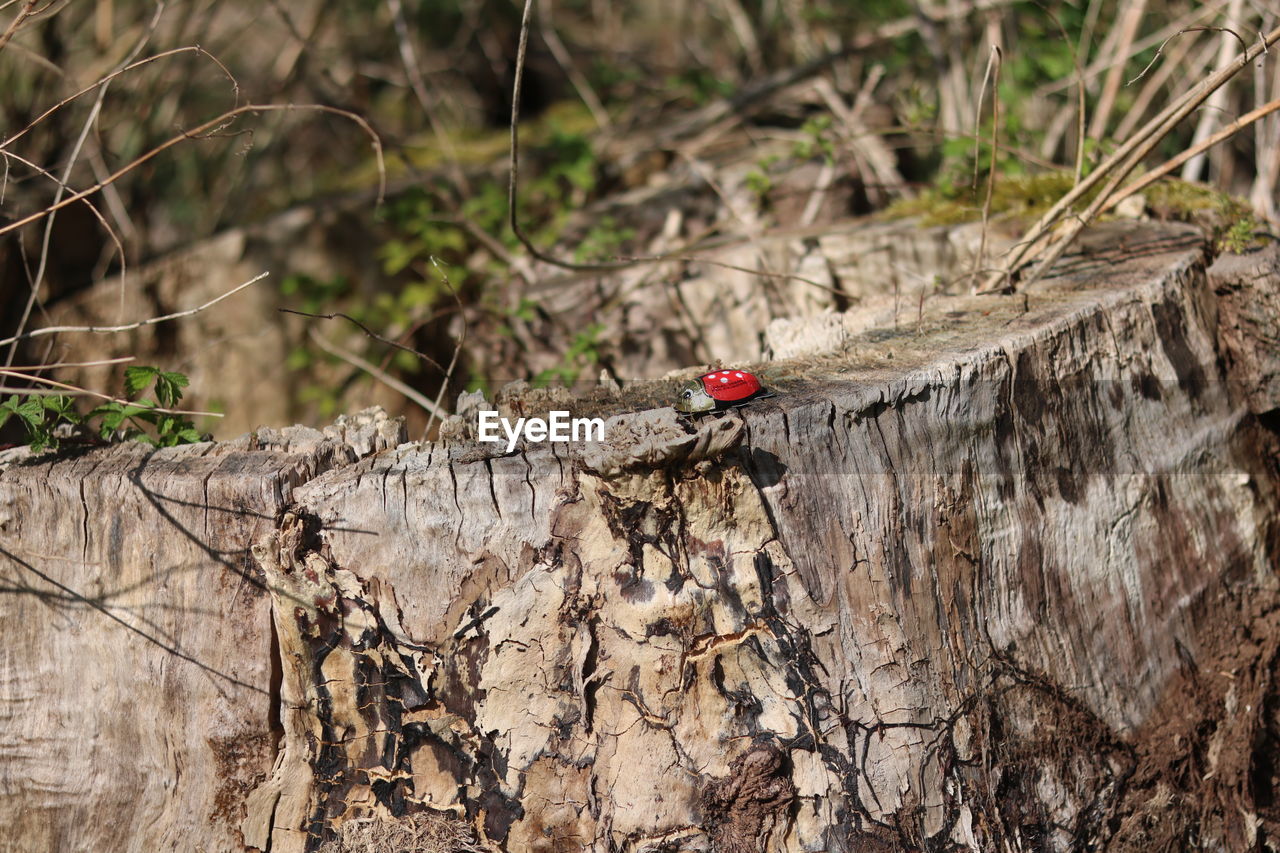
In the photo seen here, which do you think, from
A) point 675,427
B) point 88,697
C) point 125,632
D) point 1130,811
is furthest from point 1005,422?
point 88,697

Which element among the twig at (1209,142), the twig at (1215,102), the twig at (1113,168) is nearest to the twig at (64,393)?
the twig at (1113,168)

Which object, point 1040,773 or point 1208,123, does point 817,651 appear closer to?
point 1040,773

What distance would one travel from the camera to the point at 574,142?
3861 mm

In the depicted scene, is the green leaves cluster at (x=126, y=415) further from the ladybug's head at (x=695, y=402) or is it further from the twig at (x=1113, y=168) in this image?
the twig at (x=1113, y=168)

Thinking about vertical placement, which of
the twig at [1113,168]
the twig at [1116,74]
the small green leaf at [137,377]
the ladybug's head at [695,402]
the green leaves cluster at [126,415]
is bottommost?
the ladybug's head at [695,402]

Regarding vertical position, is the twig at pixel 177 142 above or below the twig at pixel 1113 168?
above

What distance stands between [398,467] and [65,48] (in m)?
3.23

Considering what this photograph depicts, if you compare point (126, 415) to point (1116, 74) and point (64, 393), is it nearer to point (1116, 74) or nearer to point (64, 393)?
point (64, 393)

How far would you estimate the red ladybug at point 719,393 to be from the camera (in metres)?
1.72

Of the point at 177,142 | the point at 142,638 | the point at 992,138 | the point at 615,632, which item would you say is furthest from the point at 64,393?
the point at 992,138

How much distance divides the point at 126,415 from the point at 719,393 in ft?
3.91

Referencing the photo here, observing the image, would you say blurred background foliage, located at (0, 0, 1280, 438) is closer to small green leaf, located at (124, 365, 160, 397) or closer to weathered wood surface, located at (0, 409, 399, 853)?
small green leaf, located at (124, 365, 160, 397)

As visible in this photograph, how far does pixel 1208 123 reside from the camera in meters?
3.46

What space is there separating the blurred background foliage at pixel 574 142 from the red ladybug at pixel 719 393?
3.63 feet
